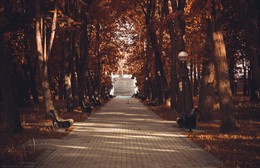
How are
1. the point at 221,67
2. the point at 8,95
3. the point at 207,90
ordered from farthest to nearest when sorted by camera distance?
the point at 207,90 → the point at 221,67 → the point at 8,95

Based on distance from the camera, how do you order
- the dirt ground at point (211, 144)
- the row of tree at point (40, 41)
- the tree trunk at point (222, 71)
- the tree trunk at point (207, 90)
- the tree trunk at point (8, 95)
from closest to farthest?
the dirt ground at point (211, 144) → the tree trunk at point (8, 95) → the row of tree at point (40, 41) → the tree trunk at point (222, 71) → the tree trunk at point (207, 90)

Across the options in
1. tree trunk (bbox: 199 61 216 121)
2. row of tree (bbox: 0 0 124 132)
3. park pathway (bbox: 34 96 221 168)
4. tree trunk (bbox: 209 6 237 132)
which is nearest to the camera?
park pathway (bbox: 34 96 221 168)

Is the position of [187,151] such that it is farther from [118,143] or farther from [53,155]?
[53,155]

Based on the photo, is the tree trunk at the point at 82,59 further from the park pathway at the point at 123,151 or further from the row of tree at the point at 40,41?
the park pathway at the point at 123,151

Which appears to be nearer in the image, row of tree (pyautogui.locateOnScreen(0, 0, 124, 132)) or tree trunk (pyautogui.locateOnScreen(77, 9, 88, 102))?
row of tree (pyautogui.locateOnScreen(0, 0, 124, 132))

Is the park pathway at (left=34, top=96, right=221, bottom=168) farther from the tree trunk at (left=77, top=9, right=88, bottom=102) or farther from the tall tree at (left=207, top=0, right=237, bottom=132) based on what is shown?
the tree trunk at (left=77, top=9, right=88, bottom=102)

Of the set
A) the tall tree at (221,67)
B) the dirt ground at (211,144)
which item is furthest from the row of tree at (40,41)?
the tall tree at (221,67)

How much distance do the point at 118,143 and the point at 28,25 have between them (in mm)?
12949

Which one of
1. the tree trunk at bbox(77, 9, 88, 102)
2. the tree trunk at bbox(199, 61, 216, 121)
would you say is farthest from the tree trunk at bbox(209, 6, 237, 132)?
the tree trunk at bbox(77, 9, 88, 102)

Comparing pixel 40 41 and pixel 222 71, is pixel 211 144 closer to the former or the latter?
pixel 222 71

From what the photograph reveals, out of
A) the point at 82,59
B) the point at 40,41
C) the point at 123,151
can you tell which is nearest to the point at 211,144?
the point at 123,151

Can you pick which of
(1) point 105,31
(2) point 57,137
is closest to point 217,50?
(2) point 57,137

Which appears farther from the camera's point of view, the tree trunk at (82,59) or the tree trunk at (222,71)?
the tree trunk at (82,59)

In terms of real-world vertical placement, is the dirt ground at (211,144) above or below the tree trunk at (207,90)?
below
